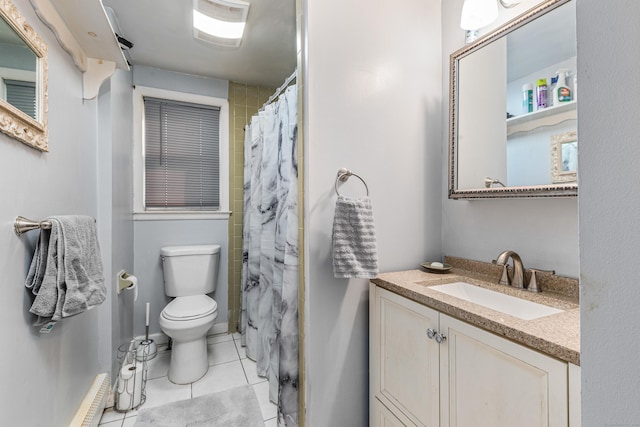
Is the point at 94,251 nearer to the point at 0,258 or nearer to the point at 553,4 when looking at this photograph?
the point at 0,258

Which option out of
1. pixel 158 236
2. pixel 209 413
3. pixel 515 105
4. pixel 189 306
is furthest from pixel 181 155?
pixel 515 105

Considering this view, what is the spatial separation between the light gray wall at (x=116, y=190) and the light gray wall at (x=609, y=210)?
1975mm

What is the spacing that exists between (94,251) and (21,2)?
87 cm

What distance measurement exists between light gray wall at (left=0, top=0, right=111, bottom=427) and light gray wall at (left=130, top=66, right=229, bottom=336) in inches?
32.1

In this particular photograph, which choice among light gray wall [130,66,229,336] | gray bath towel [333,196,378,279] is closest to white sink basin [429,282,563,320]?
gray bath towel [333,196,378,279]

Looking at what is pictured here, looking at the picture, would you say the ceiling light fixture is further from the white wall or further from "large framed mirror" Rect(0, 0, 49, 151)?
"large framed mirror" Rect(0, 0, 49, 151)

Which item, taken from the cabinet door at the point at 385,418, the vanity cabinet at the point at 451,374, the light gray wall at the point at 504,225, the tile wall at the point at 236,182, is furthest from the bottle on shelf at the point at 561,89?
the tile wall at the point at 236,182

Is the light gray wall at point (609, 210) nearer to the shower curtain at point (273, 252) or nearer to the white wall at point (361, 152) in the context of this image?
the white wall at point (361, 152)

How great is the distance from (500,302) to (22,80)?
1.82 meters

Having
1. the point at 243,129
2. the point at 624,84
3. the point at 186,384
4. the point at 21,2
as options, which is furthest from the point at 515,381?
the point at 243,129

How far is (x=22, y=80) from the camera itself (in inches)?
35.0

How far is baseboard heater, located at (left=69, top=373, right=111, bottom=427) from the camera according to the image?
1.31 meters

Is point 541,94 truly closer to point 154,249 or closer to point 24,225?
point 24,225

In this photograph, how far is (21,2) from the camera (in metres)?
0.90
